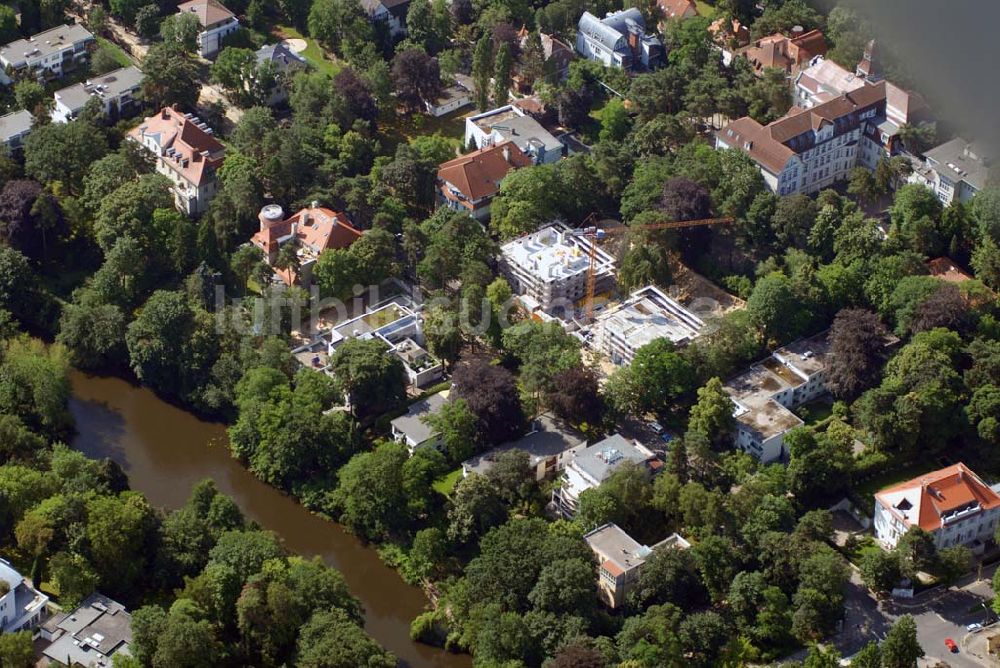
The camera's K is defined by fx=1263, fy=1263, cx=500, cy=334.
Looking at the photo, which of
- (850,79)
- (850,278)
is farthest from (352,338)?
(850,79)

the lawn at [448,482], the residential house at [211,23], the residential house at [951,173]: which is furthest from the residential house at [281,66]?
the residential house at [951,173]

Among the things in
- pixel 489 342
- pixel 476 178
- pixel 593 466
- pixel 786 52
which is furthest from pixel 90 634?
pixel 786 52

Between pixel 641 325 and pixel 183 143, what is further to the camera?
pixel 183 143

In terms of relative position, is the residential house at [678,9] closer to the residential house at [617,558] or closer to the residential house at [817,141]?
the residential house at [817,141]

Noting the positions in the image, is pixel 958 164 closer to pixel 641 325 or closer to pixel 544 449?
Answer: pixel 641 325

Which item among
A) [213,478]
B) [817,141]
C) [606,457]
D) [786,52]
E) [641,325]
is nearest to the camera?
[606,457]

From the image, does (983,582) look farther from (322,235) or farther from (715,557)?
(322,235)
